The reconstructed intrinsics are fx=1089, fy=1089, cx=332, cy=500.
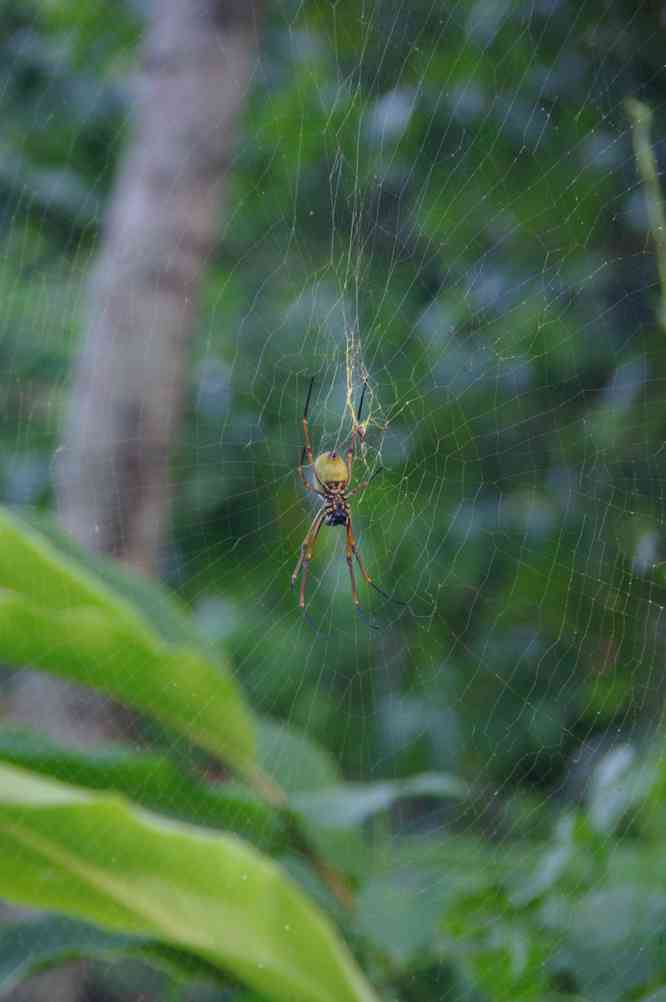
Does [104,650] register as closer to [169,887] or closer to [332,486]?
[169,887]

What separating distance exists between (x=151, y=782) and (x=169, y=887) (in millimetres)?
306

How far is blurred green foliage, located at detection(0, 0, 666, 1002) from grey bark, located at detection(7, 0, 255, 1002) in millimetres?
224

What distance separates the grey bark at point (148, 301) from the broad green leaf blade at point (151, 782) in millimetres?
889

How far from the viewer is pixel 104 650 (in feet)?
4.21

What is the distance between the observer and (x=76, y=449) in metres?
2.42

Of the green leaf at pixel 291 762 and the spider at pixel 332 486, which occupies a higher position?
the spider at pixel 332 486

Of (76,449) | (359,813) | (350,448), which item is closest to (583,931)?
(359,813)

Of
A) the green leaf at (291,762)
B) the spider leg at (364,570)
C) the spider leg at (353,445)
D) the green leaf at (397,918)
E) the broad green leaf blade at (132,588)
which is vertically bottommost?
the spider leg at (364,570)

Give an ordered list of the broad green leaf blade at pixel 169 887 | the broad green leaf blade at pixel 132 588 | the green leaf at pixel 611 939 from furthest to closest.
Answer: the broad green leaf blade at pixel 132 588 < the green leaf at pixel 611 939 < the broad green leaf blade at pixel 169 887

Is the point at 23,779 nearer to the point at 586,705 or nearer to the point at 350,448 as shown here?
the point at 350,448

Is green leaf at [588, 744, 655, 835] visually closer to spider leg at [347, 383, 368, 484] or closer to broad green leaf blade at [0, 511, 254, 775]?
broad green leaf blade at [0, 511, 254, 775]

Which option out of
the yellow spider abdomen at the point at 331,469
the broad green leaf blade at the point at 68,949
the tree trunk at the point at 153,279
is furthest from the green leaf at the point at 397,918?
the tree trunk at the point at 153,279

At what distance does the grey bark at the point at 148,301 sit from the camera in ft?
7.87

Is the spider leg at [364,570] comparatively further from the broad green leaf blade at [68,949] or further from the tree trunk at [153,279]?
the broad green leaf blade at [68,949]
